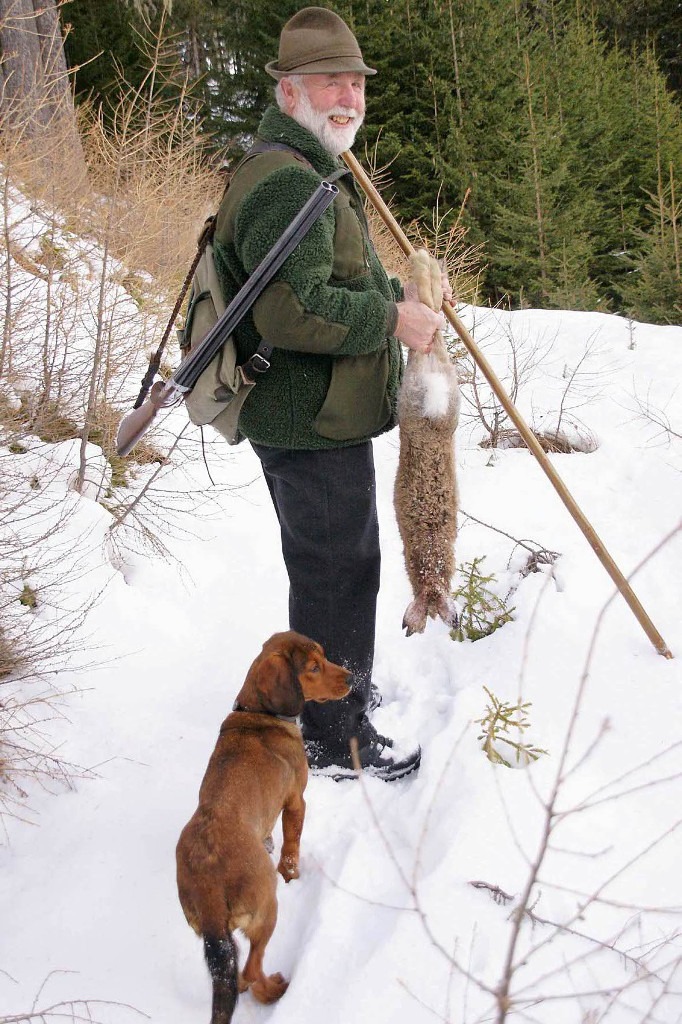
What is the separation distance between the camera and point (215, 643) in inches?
150

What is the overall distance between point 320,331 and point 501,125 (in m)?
10.1

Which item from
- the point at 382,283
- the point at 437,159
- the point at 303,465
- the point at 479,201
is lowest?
the point at 303,465

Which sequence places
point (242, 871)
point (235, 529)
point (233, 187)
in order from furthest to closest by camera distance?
point (235, 529)
point (233, 187)
point (242, 871)

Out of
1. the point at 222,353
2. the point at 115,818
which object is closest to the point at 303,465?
the point at 222,353

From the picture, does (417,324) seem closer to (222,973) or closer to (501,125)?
(222,973)

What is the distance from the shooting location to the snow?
185 cm

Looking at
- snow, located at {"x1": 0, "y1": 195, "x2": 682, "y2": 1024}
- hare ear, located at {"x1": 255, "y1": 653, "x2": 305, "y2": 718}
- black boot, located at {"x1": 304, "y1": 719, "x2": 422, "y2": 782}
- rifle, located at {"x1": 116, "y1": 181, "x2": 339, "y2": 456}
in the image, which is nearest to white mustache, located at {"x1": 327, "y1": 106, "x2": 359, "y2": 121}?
rifle, located at {"x1": 116, "y1": 181, "x2": 339, "y2": 456}

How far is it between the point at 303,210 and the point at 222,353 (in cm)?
48

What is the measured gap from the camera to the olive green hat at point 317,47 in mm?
1994

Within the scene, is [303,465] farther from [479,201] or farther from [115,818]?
[479,201]

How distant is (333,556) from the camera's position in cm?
249

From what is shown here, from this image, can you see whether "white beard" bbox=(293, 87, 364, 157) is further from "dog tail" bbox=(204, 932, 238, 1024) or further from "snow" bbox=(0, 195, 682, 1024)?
"dog tail" bbox=(204, 932, 238, 1024)

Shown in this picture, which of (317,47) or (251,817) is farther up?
(317,47)

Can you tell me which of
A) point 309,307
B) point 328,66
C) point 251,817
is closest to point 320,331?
point 309,307
